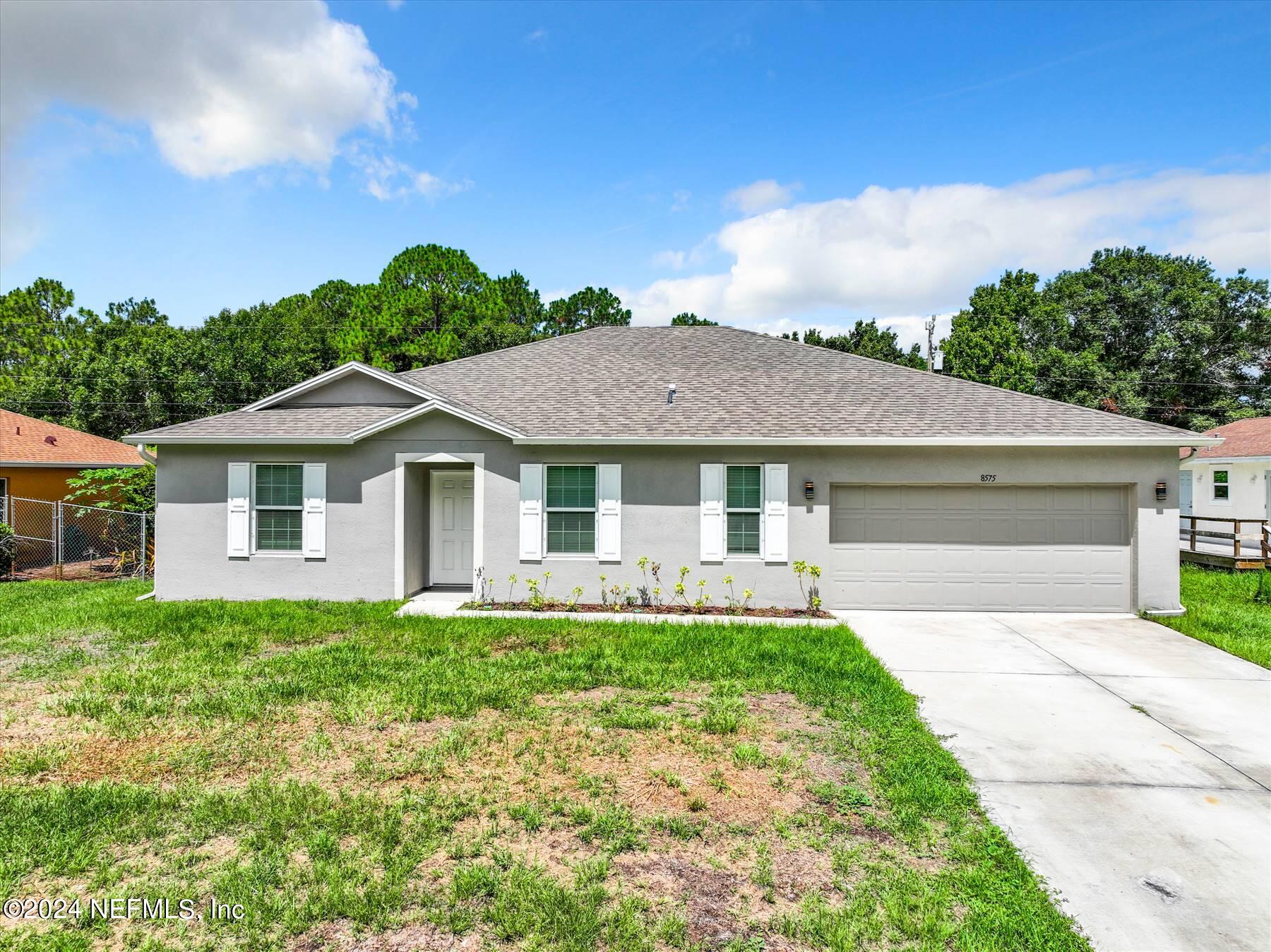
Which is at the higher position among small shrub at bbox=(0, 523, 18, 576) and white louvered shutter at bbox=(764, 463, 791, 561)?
white louvered shutter at bbox=(764, 463, 791, 561)

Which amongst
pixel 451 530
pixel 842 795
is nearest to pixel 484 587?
pixel 451 530

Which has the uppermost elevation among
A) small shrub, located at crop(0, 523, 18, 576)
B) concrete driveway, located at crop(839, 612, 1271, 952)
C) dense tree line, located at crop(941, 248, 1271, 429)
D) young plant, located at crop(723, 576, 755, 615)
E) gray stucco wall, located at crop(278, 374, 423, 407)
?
dense tree line, located at crop(941, 248, 1271, 429)

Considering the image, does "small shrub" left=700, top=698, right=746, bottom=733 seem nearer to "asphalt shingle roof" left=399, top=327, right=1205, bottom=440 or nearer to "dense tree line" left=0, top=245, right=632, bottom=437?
"asphalt shingle roof" left=399, top=327, right=1205, bottom=440

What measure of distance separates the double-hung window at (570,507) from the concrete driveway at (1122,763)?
4524 millimetres

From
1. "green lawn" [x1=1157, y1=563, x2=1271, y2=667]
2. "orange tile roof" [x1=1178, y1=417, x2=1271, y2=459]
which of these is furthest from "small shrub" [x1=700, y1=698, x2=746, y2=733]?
"orange tile roof" [x1=1178, y1=417, x2=1271, y2=459]

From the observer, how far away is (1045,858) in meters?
3.59

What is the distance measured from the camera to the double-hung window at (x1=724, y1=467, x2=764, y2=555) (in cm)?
1032

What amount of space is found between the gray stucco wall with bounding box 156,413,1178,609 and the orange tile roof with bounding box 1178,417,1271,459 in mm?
13244

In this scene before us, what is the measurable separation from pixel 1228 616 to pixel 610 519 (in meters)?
9.58

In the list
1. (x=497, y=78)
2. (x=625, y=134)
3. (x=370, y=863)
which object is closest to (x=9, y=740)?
(x=370, y=863)

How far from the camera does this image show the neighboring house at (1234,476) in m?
19.2

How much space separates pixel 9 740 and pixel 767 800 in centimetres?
598

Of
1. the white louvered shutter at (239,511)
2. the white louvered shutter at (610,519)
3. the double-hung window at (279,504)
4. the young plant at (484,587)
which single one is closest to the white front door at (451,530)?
the young plant at (484,587)

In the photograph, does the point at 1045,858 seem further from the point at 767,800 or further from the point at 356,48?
the point at 356,48
